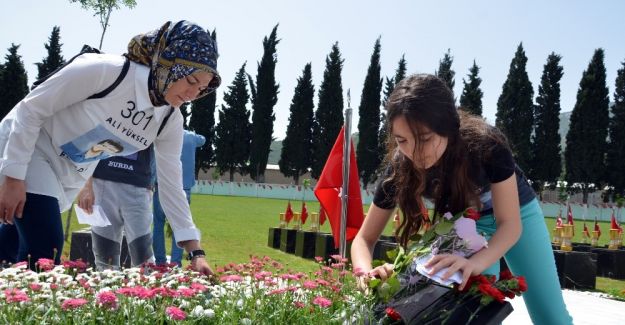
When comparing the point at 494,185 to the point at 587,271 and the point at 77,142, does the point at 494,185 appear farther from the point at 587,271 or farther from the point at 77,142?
the point at 587,271

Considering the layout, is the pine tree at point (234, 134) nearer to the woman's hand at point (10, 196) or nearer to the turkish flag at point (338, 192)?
the turkish flag at point (338, 192)

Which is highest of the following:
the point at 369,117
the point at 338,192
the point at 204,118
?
the point at 369,117

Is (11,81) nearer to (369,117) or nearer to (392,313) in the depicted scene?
(369,117)

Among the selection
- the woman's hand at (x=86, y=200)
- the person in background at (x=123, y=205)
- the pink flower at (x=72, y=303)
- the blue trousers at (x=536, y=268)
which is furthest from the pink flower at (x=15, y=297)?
the person in background at (x=123, y=205)

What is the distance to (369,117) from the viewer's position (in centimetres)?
4753

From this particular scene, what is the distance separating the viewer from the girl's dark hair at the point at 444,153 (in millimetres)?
2111

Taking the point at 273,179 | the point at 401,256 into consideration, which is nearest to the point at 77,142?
the point at 401,256

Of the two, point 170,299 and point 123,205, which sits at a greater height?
point 123,205

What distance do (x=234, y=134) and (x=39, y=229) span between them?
1717 inches

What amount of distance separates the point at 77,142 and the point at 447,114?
1594 millimetres

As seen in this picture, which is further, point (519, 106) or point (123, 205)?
point (519, 106)

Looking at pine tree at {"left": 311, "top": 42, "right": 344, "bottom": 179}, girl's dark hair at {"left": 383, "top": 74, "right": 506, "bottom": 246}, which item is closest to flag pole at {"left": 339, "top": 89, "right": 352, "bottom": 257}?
girl's dark hair at {"left": 383, "top": 74, "right": 506, "bottom": 246}

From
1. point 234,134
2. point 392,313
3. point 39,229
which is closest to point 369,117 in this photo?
point 234,134

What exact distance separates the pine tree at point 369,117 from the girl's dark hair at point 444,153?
139 ft
